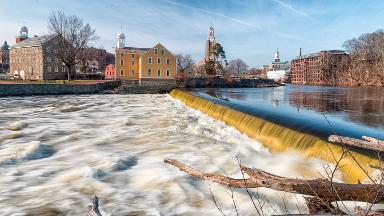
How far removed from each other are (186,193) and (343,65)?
376 ft

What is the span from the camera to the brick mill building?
264 feet

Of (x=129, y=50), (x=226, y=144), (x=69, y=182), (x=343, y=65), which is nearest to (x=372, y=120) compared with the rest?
(x=226, y=144)

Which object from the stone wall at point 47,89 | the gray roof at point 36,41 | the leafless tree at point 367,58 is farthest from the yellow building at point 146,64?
the leafless tree at point 367,58

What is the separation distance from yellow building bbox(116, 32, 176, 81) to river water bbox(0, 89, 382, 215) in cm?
4968

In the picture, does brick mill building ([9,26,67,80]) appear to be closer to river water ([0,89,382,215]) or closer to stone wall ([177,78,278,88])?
stone wall ([177,78,278,88])

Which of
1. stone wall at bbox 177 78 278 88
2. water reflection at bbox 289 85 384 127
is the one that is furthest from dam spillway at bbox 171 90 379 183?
stone wall at bbox 177 78 278 88

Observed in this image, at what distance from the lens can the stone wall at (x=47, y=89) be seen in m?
42.6

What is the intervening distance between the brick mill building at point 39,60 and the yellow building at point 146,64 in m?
16.0

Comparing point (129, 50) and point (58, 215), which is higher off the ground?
point (129, 50)

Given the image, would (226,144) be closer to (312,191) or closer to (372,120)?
(372,120)

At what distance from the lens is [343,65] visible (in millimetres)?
109750

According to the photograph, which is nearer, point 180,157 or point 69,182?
point 69,182

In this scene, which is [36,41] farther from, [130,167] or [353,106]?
[130,167]

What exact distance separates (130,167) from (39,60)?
79.9 m
